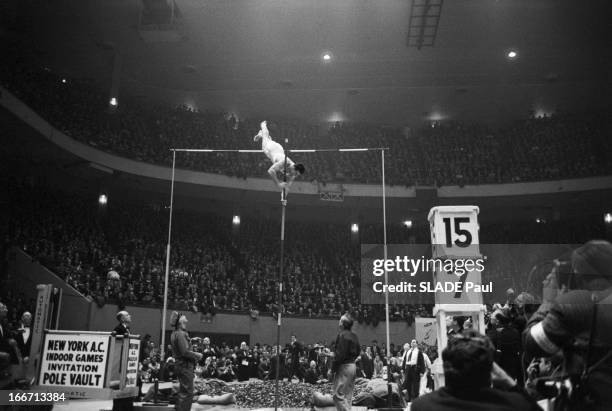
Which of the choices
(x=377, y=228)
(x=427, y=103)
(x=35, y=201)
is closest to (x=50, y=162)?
(x=35, y=201)

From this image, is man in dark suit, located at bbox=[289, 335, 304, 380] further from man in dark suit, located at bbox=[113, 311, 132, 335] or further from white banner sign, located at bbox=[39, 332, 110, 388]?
white banner sign, located at bbox=[39, 332, 110, 388]

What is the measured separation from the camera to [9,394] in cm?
583

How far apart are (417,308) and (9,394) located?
19850mm

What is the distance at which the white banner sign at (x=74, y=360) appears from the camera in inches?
254

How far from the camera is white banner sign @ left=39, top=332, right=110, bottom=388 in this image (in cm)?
646

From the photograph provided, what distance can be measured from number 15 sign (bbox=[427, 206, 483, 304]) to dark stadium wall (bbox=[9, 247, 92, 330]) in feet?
49.8

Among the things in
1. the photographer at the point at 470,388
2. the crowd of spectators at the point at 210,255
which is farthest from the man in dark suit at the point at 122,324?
the crowd of spectators at the point at 210,255

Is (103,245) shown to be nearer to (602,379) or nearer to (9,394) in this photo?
(9,394)

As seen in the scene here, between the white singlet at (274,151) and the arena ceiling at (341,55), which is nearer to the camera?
the white singlet at (274,151)

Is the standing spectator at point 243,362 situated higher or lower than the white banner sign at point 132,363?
lower

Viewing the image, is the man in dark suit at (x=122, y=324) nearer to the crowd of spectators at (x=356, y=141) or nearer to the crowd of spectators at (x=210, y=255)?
the crowd of spectators at (x=210, y=255)

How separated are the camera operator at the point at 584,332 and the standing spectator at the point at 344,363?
501 cm

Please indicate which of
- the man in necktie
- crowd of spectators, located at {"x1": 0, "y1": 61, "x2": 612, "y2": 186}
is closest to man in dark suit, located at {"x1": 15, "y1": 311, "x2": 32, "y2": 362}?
the man in necktie

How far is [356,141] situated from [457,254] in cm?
2182
